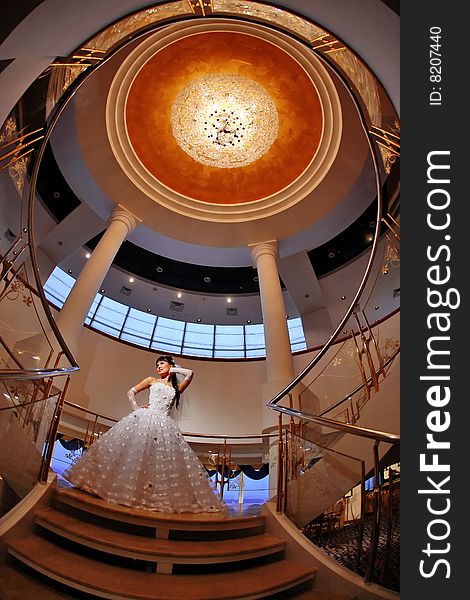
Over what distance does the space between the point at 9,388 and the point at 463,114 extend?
3.78m

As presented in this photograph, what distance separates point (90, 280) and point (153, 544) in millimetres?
6981

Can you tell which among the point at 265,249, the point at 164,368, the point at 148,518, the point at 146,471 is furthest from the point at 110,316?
the point at 148,518

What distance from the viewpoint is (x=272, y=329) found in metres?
9.10

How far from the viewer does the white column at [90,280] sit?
25.6 feet

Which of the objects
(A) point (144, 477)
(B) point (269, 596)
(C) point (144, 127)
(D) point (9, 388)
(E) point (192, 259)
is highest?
(C) point (144, 127)

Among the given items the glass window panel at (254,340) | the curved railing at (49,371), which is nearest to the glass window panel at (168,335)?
the glass window panel at (254,340)

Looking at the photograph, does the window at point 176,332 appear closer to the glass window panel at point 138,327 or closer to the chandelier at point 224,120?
the glass window panel at point 138,327

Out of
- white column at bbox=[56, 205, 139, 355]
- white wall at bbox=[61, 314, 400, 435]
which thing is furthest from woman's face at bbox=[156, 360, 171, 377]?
white wall at bbox=[61, 314, 400, 435]

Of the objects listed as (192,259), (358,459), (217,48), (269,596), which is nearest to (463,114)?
(358,459)

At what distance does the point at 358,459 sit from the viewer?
2867mm

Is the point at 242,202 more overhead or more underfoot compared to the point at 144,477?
more overhead

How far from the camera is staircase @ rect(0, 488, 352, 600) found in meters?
2.13

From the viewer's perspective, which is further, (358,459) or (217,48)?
(217,48)

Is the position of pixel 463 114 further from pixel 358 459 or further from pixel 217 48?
pixel 217 48
